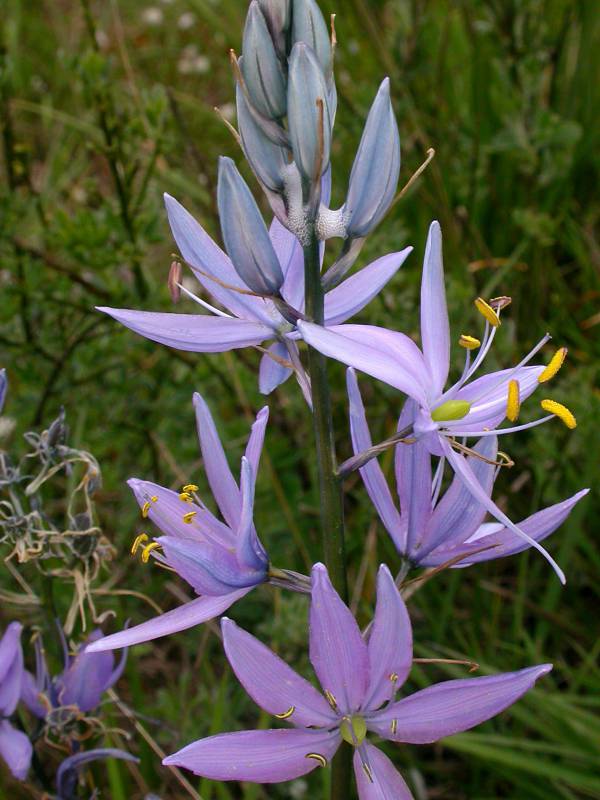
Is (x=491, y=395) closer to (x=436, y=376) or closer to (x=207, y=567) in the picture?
(x=436, y=376)

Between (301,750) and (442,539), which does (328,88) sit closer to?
(442,539)

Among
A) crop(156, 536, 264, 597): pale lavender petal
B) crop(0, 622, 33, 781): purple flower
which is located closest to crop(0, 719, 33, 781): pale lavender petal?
crop(0, 622, 33, 781): purple flower

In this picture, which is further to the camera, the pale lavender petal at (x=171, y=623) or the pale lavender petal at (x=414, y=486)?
the pale lavender petal at (x=414, y=486)

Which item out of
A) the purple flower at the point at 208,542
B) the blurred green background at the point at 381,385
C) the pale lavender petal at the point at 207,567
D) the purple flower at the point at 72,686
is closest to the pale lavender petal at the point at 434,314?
the purple flower at the point at 208,542

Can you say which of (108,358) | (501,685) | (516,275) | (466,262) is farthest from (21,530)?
(516,275)

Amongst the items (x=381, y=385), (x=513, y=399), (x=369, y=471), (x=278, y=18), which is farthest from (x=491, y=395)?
(x=381, y=385)

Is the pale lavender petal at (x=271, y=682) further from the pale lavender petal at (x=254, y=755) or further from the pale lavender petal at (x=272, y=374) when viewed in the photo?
the pale lavender petal at (x=272, y=374)

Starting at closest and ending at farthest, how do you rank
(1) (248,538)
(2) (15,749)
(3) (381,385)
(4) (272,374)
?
(1) (248,538), (4) (272,374), (2) (15,749), (3) (381,385)

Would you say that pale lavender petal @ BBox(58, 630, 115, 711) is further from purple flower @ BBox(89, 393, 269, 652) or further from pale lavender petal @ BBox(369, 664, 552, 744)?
pale lavender petal @ BBox(369, 664, 552, 744)
